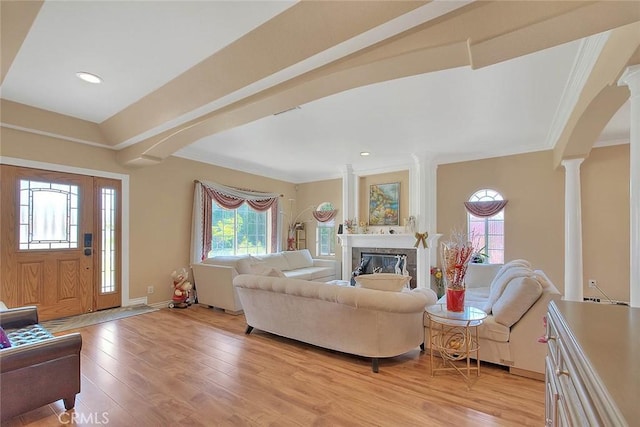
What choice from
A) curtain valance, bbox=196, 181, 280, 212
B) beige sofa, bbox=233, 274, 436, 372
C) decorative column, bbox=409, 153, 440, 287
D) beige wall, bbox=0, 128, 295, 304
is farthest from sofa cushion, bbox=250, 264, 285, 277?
decorative column, bbox=409, 153, 440, 287

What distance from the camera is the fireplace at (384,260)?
637 cm

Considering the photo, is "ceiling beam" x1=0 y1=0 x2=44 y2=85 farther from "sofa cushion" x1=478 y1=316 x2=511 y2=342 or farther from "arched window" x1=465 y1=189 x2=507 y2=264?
"arched window" x1=465 y1=189 x2=507 y2=264

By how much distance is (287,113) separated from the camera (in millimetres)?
3867

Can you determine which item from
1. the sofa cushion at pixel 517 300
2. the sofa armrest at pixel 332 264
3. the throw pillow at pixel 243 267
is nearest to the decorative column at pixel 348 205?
the sofa armrest at pixel 332 264

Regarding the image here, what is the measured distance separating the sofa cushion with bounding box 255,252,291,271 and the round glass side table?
3.85m

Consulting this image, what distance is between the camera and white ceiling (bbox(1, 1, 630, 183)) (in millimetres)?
2182

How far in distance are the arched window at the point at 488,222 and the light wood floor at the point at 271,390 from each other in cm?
337

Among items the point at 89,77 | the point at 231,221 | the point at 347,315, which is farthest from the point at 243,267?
the point at 89,77

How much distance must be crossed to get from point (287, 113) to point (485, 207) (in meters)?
4.22

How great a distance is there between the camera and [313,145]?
5285mm

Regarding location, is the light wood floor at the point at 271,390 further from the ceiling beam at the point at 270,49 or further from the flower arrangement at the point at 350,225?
the flower arrangement at the point at 350,225

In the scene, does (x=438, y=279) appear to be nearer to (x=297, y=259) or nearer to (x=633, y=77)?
(x=297, y=259)

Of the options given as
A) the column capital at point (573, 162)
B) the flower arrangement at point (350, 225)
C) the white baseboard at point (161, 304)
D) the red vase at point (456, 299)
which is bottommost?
the white baseboard at point (161, 304)

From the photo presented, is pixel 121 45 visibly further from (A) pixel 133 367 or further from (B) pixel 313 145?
(B) pixel 313 145
